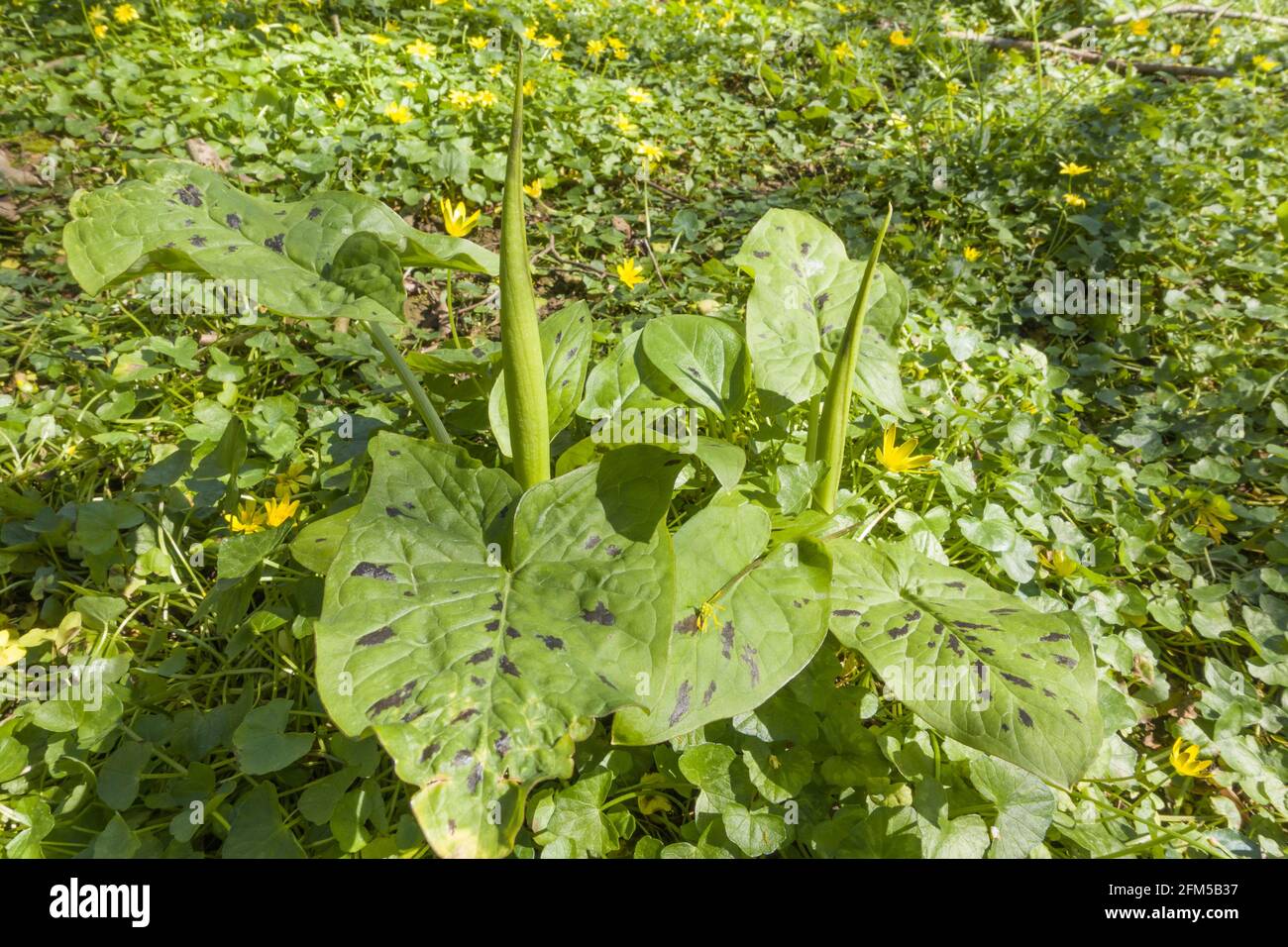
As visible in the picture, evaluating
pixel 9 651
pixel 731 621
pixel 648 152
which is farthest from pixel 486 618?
pixel 648 152

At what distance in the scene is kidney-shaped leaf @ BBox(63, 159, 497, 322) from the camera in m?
1.20

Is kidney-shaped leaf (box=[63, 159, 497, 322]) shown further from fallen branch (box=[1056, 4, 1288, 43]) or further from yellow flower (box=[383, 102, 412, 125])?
fallen branch (box=[1056, 4, 1288, 43])

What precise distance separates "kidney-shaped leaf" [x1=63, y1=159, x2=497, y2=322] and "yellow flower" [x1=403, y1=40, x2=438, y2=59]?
225 cm

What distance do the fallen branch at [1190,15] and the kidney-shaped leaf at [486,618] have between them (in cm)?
506

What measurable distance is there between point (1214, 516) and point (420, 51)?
3.61 metres

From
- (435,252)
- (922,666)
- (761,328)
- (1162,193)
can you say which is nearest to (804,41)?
(1162,193)

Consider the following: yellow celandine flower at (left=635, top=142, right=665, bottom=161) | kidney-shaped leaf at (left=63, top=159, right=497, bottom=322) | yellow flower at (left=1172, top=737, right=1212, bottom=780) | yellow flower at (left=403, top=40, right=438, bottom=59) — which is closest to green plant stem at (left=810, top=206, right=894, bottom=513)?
kidney-shaped leaf at (left=63, top=159, right=497, bottom=322)

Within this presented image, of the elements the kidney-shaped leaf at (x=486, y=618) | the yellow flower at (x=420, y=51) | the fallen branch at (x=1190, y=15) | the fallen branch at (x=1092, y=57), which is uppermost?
the fallen branch at (x=1190, y=15)

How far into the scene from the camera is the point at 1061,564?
5.85 feet

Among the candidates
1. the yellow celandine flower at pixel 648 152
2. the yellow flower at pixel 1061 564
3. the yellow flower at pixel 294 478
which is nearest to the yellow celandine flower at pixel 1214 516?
the yellow flower at pixel 1061 564

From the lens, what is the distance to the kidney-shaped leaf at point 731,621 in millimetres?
1196

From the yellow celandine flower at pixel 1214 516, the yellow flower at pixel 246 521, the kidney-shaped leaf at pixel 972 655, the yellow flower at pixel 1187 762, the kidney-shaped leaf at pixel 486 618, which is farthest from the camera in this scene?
the yellow celandine flower at pixel 1214 516

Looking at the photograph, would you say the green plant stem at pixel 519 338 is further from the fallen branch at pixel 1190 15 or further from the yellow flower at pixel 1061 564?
the fallen branch at pixel 1190 15
